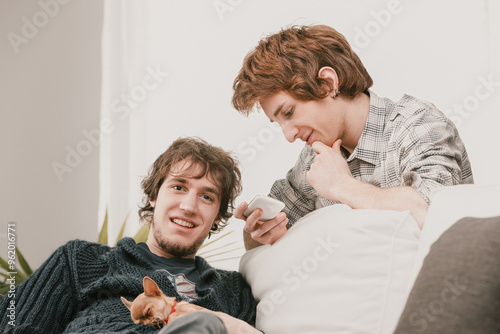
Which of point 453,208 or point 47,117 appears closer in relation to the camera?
point 453,208

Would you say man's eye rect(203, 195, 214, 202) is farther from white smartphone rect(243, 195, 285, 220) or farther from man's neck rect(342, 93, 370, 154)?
man's neck rect(342, 93, 370, 154)

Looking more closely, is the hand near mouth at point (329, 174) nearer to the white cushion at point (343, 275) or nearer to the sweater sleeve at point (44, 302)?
the white cushion at point (343, 275)

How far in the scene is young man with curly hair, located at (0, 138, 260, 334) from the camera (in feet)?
4.26

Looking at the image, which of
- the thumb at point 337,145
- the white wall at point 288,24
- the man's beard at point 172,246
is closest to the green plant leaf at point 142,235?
the white wall at point 288,24

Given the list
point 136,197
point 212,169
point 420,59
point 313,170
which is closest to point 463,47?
point 420,59

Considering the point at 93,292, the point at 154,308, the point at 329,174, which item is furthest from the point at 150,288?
the point at 329,174

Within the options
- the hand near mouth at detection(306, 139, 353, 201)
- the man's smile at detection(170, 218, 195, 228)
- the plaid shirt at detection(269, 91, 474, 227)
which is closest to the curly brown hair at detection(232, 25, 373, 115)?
the plaid shirt at detection(269, 91, 474, 227)

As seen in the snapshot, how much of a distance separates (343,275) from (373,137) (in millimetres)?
688

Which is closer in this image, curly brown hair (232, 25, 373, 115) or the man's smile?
→ the man's smile

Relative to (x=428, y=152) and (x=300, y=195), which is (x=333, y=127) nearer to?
(x=300, y=195)

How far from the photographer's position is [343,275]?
1170 millimetres

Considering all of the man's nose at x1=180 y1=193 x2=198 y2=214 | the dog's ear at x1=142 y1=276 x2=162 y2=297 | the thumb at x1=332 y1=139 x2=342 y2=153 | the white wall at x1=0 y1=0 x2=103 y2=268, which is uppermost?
the white wall at x1=0 y1=0 x2=103 y2=268

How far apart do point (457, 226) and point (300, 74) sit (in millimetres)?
950

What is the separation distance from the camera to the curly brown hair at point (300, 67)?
1.77m
